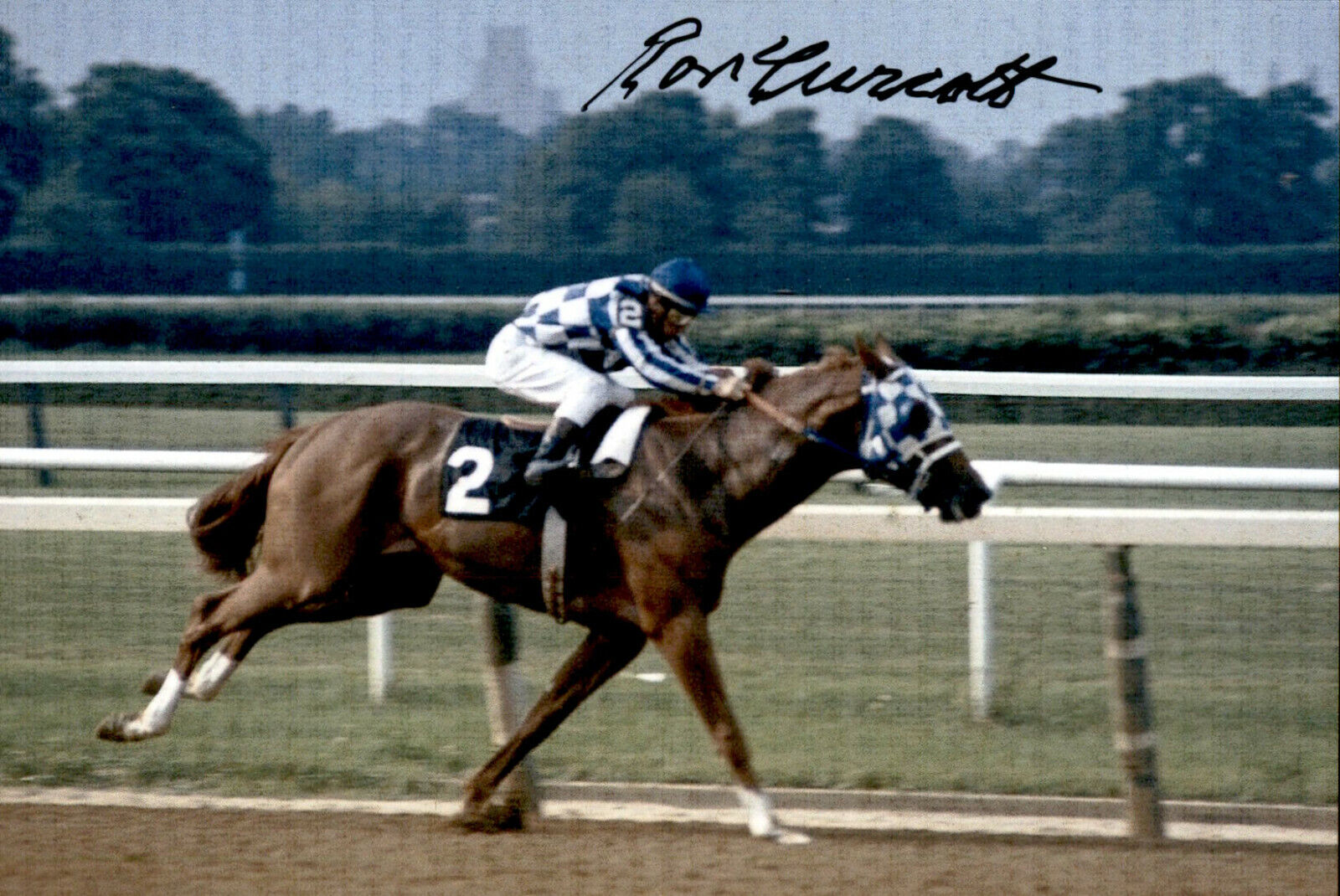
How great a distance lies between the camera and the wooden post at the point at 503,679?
4238 millimetres

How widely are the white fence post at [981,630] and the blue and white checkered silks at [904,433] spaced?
997mm

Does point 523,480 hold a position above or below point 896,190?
below

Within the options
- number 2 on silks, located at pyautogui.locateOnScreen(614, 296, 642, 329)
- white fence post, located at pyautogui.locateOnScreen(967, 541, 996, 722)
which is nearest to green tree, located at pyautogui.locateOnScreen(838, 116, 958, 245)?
white fence post, located at pyautogui.locateOnScreen(967, 541, 996, 722)

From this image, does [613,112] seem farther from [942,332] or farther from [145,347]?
[145,347]

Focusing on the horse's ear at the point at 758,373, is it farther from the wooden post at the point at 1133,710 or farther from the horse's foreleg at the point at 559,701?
the wooden post at the point at 1133,710

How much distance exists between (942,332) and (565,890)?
358 centimetres

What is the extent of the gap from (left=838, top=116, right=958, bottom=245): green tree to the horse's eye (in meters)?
2.77

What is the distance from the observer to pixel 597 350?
13.3 ft

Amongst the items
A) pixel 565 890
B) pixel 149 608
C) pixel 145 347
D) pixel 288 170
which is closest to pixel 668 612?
pixel 565 890

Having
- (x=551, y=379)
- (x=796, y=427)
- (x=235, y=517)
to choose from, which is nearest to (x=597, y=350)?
(x=551, y=379)

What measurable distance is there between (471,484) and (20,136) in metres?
5.14

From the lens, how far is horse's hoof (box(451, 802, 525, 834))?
403 centimetres

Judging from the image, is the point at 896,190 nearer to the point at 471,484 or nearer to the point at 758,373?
the point at 758,373

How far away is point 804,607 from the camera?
556cm
